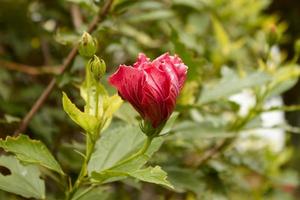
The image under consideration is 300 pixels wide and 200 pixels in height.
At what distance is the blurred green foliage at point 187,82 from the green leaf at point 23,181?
0.10 m

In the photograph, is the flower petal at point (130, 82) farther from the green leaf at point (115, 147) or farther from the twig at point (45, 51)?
the twig at point (45, 51)

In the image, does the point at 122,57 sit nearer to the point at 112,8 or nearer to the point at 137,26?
the point at 137,26

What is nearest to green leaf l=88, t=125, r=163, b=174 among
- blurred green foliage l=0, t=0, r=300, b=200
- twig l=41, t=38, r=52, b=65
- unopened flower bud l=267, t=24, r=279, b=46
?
blurred green foliage l=0, t=0, r=300, b=200

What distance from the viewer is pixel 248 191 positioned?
1.66 meters

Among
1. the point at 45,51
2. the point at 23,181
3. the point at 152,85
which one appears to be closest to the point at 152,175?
the point at 152,85

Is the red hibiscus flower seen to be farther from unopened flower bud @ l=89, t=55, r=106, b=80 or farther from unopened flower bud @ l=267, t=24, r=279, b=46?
unopened flower bud @ l=267, t=24, r=279, b=46

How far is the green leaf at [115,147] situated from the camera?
0.84 metres

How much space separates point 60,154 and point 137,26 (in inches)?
35.5

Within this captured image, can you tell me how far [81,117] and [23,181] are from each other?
0.67 ft

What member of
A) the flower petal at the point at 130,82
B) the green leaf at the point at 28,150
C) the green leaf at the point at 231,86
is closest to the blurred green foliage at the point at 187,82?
the green leaf at the point at 231,86

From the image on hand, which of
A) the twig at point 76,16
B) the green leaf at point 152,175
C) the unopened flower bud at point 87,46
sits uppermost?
the twig at point 76,16

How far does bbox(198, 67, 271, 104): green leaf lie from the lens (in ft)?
3.77

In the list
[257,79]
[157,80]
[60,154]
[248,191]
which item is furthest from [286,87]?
[157,80]

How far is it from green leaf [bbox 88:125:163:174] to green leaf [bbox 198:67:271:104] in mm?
294
